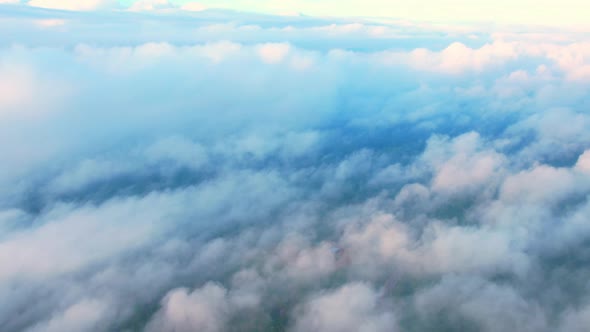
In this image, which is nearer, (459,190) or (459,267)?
(459,267)

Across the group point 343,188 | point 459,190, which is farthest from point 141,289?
point 459,190

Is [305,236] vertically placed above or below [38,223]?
below

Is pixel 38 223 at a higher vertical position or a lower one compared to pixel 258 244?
higher

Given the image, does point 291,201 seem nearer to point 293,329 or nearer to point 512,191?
point 293,329

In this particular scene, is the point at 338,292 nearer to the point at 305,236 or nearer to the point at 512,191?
the point at 305,236

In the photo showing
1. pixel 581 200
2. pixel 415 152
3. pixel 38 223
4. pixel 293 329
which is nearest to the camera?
pixel 293 329

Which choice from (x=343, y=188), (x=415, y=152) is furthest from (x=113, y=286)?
(x=415, y=152)

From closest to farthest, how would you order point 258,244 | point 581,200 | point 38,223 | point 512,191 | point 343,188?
point 258,244 < point 38,223 < point 581,200 < point 512,191 < point 343,188

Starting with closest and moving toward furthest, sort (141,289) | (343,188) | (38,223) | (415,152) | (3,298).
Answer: (3,298) → (141,289) → (38,223) → (343,188) → (415,152)

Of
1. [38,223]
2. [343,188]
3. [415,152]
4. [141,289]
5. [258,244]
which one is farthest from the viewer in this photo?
[415,152]
